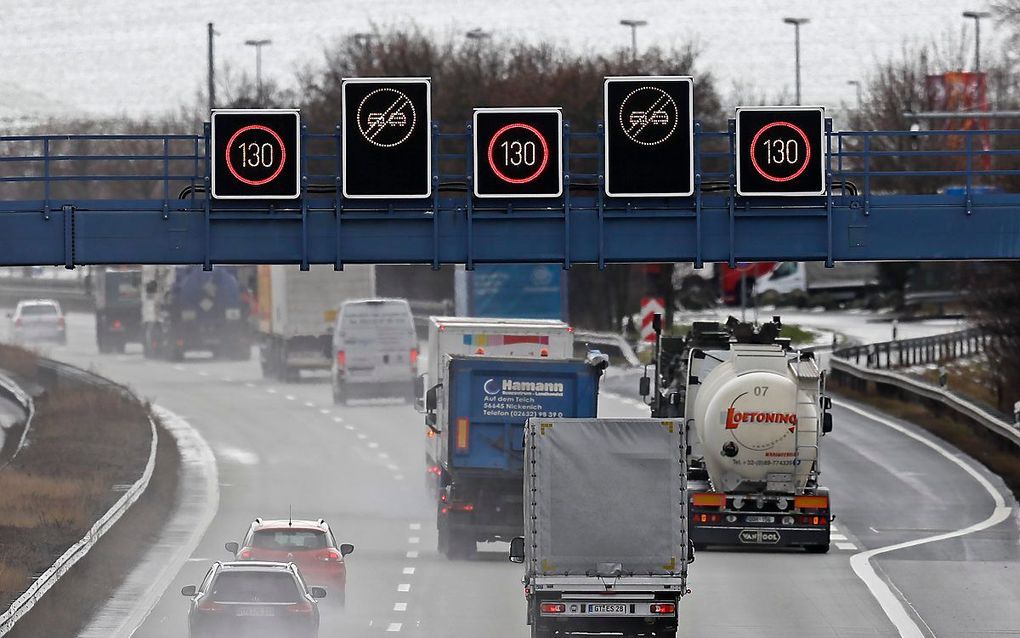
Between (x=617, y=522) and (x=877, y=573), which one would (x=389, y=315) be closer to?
(x=877, y=573)

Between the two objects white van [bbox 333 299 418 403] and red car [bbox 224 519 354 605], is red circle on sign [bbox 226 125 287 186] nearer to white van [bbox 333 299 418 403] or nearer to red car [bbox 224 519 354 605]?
red car [bbox 224 519 354 605]

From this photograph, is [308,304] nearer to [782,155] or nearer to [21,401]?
[21,401]

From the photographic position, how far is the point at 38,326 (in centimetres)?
9094

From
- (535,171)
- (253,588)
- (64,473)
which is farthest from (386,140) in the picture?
(64,473)

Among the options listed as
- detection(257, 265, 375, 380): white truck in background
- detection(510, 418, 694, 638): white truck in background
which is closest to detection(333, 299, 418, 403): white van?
detection(257, 265, 375, 380): white truck in background

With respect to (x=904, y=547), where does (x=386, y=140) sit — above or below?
above

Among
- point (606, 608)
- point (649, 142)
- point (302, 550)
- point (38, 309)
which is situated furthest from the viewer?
point (38, 309)

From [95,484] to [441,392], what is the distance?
9334 mm

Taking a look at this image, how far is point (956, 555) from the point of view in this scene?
34031mm

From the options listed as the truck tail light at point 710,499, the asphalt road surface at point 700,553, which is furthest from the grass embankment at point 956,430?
the truck tail light at point 710,499

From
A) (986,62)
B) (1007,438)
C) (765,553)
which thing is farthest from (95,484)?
(986,62)

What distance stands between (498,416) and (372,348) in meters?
26.9

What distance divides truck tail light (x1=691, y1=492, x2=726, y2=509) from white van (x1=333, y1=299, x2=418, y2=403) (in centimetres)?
2772

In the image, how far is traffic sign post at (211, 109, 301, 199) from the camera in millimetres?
26375
